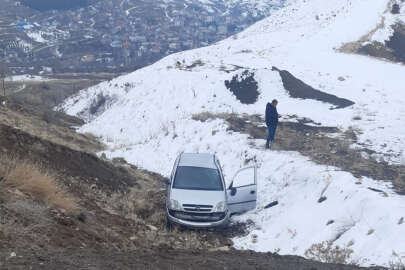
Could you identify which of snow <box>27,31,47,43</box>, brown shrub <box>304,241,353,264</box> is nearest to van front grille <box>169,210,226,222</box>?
brown shrub <box>304,241,353,264</box>

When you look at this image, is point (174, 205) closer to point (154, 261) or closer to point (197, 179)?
point (197, 179)

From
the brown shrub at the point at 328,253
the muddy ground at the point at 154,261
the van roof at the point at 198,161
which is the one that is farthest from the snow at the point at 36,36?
the muddy ground at the point at 154,261

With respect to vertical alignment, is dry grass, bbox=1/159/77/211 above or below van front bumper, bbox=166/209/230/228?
above

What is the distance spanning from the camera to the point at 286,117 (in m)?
18.7

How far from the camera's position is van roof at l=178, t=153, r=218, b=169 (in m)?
11.2

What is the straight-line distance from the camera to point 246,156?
579 inches

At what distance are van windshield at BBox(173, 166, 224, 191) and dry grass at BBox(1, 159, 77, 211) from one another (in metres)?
3.31

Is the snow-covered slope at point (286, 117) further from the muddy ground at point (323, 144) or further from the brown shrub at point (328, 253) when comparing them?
the muddy ground at point (323, 144)

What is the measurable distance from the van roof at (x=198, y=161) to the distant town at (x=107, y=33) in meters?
63.9

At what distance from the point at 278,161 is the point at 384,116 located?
6.33 metres

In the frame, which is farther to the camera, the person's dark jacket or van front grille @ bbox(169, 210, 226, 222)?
the person's dark jacket

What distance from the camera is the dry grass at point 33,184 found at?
7.24m

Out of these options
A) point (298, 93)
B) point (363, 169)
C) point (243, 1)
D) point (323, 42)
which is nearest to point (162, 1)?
point (243, 1)

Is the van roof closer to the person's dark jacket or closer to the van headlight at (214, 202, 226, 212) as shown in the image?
the van headlight at (214, 202, 226, 212)
